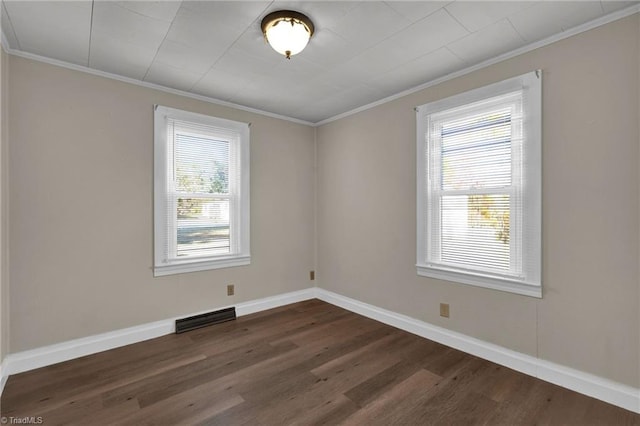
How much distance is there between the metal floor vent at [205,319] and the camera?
322 centimetres

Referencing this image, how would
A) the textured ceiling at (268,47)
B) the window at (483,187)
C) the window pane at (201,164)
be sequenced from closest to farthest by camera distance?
the textured ceiling at (268,47) < the window at (483,187) < the window pane at (201,164)

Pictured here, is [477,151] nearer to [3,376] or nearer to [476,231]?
[476,231]

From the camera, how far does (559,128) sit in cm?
225

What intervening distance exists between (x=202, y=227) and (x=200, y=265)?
0.42m

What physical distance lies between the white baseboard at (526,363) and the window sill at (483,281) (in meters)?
0.49

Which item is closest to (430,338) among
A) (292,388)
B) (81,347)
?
(292,388)

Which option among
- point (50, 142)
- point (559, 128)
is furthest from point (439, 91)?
point (50, 142)

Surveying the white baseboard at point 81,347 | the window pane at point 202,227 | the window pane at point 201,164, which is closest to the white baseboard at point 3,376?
the white baseboard at point 81,347

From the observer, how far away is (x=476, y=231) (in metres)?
2.74

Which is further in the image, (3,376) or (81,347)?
(81,347)

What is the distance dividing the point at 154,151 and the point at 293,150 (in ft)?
5.73

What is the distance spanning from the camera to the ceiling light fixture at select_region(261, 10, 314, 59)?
195 centimetres

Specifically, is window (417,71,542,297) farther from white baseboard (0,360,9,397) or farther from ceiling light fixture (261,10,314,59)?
white baseboard (0,360,9,397)

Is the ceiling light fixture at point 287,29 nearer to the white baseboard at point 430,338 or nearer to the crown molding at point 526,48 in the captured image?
the crown molding at point 526,48
